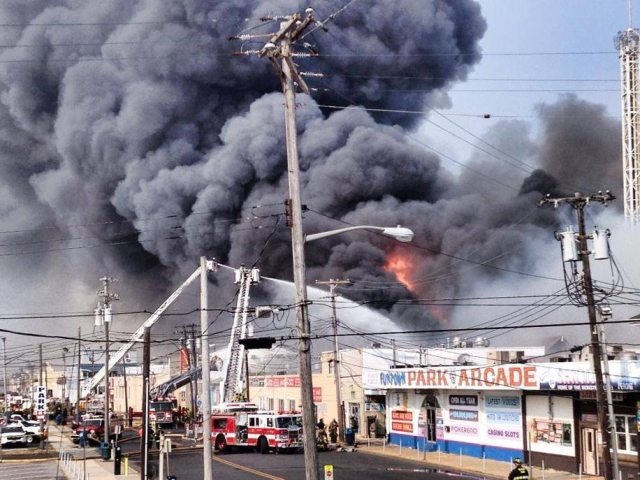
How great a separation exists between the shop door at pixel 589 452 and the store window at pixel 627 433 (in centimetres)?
110

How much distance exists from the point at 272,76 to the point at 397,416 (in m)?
51.2

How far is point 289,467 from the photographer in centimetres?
3553

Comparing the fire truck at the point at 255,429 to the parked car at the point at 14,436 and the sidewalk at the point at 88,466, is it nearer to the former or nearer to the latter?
the sidewalk at the point at 88,466

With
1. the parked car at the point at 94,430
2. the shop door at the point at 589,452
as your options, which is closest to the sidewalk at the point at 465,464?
the shop door at the point at 589,452

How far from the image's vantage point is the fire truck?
42438 millimetres

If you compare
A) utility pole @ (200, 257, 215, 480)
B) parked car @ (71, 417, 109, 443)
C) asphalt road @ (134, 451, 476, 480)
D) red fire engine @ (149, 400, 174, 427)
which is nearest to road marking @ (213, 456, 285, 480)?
asphalt road @ (134, 451, 476, 480)

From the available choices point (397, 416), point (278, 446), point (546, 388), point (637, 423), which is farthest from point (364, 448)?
point (637, 423)

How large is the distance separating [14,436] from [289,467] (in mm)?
24065

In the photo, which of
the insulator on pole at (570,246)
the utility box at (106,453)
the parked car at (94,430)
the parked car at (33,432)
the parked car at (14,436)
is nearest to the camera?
the insulator on pole at (570,246)

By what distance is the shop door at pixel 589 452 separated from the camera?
3303 centimetres

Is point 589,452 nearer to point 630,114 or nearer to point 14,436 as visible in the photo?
point 14,436

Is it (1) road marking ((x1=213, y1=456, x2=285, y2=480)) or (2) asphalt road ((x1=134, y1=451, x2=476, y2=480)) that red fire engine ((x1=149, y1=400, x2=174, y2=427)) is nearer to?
(2) asphalt road ((x1=134, y1=451, x2=476, y2=480))

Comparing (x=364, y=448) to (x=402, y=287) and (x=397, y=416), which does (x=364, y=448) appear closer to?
(x=397, y=416)

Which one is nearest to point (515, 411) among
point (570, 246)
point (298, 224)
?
point (570, 246)
